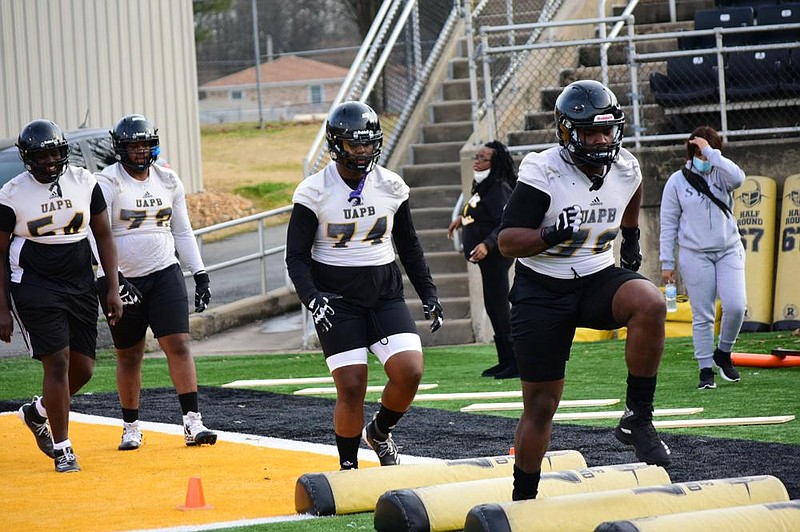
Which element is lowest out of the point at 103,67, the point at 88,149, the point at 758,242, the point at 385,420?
the point at 385,420

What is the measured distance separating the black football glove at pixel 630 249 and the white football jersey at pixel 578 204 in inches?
22.8

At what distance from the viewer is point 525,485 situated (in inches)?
233

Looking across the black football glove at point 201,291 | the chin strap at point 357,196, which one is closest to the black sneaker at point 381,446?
the chin strap at point 357,196

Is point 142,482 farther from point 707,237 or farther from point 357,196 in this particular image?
point 707,237

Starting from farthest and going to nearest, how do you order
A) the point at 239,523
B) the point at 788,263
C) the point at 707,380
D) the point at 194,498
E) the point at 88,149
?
the point at 88,149 → the point at 788,263 → the point at 707,380 → the point at 194,498 → the point at 239,523

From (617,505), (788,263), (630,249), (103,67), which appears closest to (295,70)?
(103,67)

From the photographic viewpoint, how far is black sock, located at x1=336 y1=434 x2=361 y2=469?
7.16m

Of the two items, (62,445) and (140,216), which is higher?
(140,216)

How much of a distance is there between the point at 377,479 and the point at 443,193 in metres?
10.3

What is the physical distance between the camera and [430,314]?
24.4ft

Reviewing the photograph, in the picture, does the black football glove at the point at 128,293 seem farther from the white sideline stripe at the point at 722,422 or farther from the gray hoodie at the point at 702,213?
the gray hoodie at the point at 702,213

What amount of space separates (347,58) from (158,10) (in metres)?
23.4

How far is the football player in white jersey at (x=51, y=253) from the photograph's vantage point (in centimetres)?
801

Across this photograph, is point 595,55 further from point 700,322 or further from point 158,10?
point 158,10
